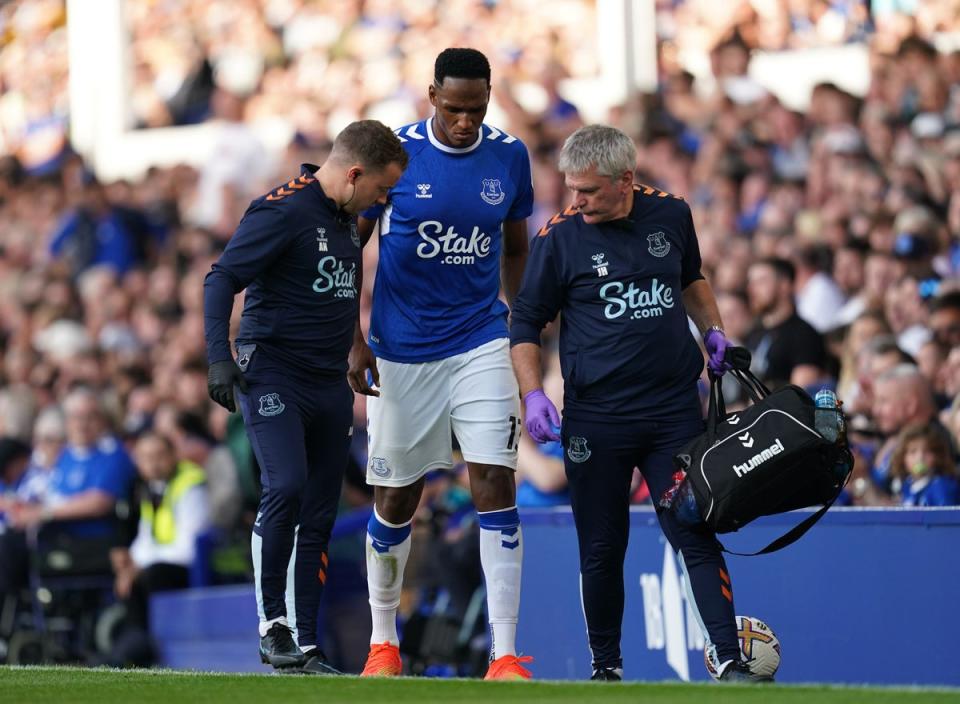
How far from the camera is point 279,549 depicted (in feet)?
22.6

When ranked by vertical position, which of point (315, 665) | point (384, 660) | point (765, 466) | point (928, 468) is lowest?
point (384, 660)

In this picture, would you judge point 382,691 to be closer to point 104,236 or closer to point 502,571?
point 502,571

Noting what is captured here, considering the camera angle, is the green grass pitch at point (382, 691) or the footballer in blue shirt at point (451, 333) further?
the footballer in blue shirt at point (451, 333)

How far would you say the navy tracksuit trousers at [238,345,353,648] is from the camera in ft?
22.5

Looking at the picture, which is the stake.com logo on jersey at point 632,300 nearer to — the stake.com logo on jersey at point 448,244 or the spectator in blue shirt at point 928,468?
the stake.com logo on jersey at point 448,244

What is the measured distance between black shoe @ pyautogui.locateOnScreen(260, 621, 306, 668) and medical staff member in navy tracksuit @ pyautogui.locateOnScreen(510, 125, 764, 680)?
1108mm

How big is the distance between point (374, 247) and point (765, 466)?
24.3 feet

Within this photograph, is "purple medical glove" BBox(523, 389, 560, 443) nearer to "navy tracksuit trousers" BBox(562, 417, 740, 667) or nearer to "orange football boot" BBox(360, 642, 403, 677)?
"navy tracksuit trousers" BBox(562, 417, 740, 667)

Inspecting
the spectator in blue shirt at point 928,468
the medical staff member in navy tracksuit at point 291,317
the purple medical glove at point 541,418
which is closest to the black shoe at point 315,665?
the medical staff member in navy tracksuit at point 291,317

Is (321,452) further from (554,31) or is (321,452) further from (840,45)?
(554,31)

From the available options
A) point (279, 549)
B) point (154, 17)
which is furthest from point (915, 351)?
point (154, 17)

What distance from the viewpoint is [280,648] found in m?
6.89

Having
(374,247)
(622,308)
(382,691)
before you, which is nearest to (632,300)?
(622,308)

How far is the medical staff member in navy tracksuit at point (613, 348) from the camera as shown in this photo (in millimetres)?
6641
